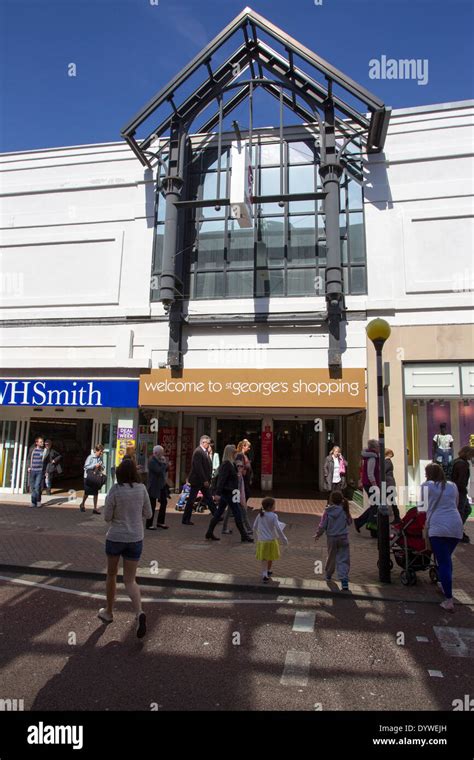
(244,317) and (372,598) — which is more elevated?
(244,317)

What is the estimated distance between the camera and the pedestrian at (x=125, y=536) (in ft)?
14.9

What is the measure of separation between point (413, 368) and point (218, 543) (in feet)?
23.6

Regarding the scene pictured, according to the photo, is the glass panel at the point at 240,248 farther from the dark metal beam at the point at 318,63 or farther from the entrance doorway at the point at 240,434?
the entrance doorway at the point at 240,434

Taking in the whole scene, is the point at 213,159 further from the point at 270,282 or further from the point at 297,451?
the point at 297,451

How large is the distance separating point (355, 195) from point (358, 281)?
8.70 feet

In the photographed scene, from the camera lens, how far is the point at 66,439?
15.2 m

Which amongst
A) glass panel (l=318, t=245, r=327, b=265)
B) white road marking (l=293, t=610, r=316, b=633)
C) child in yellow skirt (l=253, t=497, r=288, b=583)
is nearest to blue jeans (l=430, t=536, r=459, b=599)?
white road marking (l=293, t=610, r=316, b=633)

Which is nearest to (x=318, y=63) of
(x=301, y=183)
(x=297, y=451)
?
(x=301, y=183)

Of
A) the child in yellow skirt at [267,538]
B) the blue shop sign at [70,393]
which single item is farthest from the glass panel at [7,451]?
the child in yellow skirt at [267,538]

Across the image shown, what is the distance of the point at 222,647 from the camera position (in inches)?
168

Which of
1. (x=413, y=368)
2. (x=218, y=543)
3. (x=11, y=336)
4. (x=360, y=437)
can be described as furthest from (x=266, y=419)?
(x=11, y=336)

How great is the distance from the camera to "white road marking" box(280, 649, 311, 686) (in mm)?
3646

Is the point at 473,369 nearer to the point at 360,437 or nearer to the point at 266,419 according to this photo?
the point at 360,437

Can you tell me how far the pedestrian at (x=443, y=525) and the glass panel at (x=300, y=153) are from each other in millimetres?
11573
